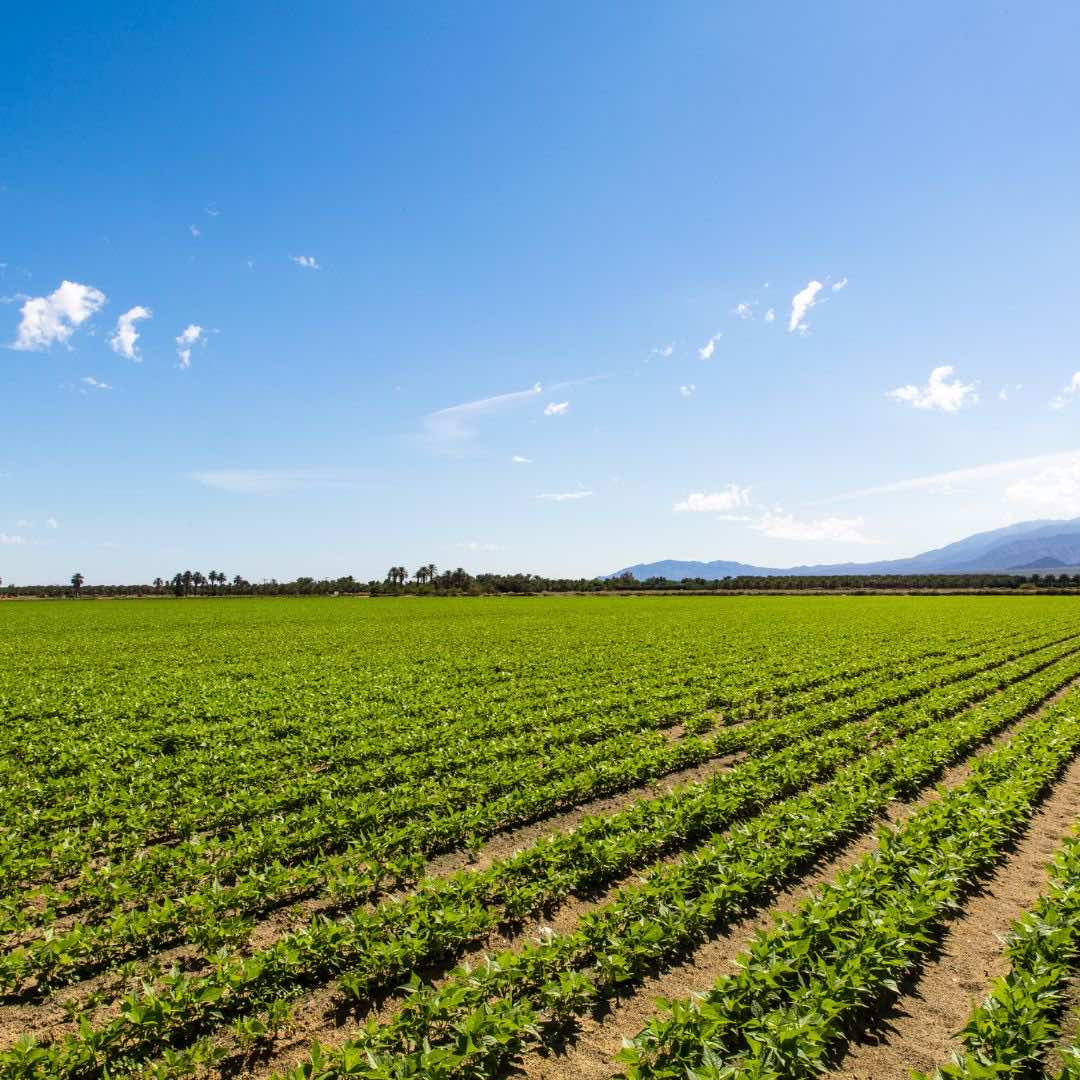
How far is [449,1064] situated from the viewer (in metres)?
4.98

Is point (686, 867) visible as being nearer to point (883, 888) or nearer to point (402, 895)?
point (883, 888)

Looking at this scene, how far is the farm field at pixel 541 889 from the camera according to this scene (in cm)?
567

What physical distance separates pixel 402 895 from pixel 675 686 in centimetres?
1618

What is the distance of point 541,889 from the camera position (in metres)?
8.38

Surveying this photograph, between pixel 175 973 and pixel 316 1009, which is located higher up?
pixel 175 973

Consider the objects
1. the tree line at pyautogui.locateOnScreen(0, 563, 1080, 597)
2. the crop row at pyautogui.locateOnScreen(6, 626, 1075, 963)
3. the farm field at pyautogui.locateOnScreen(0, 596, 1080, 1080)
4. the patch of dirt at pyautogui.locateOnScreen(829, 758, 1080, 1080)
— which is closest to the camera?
the farm field at pyautogui.locateOnScreen(0, 596, 1080, 1080)

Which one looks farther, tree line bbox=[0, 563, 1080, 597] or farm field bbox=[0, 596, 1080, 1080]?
tree line bbox=[0, 563, 1080, 597]

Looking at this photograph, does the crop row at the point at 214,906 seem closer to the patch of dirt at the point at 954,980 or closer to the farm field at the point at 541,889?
the farm field at the point at 541,889

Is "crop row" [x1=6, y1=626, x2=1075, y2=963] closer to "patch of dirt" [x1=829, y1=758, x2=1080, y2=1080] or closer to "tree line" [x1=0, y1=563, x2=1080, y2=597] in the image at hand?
"patch of dirt" [x1=829, y1=758, x2=1080, y2=1080]

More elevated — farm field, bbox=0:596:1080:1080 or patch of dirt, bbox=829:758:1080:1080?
farm field, bbox=0:596:1080:1080

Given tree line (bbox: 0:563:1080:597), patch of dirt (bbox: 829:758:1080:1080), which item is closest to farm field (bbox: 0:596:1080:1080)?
patch of dirt (bbox: 829:758:1080:1080)

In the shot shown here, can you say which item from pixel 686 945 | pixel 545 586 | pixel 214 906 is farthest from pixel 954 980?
pixel 545 586

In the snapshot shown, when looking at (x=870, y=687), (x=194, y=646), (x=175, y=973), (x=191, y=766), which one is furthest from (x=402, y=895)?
(x=194, y=646)

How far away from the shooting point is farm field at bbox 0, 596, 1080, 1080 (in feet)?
18.6
